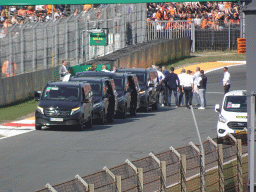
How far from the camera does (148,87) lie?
26.6 m

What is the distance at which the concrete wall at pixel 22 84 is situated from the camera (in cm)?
2761

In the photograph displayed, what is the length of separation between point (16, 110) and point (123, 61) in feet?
42.0

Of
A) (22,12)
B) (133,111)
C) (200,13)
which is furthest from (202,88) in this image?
(200,13)

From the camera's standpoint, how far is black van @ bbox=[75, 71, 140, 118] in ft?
78.9

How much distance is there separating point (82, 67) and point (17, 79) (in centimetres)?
520

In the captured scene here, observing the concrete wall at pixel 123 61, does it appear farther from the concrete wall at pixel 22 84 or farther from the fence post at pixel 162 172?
the fence post at pixel 162 172

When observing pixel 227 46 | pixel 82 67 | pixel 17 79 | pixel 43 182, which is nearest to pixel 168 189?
pixel 43 182

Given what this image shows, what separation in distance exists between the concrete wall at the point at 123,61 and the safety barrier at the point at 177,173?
1823 cm

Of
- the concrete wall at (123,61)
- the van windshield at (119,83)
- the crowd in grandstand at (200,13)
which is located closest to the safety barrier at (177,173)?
the van windshield at (119,83)

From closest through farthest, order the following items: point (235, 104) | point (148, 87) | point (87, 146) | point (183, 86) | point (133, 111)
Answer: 1. point (87, 146)
2. point (235, 104)
3. point (133, 111)
4. point (148, 87)
5. point (183, 86)

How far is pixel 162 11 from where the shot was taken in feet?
176

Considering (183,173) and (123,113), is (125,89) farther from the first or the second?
(183,173)

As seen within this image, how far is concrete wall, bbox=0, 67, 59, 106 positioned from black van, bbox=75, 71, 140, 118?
4.31 metres

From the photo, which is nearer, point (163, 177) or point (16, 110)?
point (163, 177)
